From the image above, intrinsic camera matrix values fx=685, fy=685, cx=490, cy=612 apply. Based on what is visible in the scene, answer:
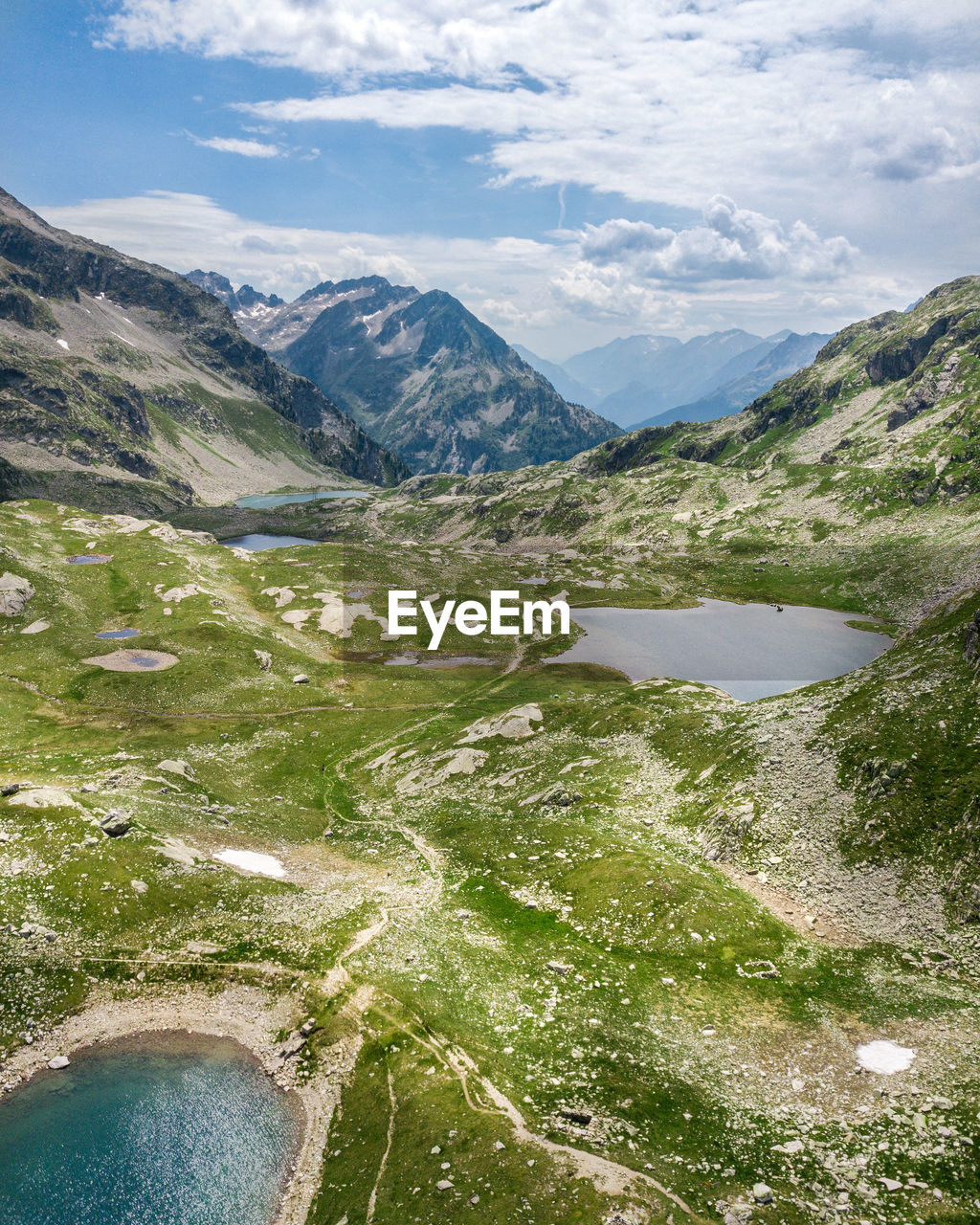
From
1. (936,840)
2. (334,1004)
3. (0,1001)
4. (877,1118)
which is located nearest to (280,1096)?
(334,1004)

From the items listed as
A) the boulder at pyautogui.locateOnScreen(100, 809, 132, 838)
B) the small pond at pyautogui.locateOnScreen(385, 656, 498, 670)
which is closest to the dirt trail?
the boulder at pyautogui.locateOnScreen(100, 809, 132, 838)

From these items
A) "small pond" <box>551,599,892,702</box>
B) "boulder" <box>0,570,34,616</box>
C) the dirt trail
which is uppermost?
"boulder" <box>0,570,34,616</box>

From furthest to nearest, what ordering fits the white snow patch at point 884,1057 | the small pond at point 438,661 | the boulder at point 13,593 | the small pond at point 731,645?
the small pond at point 438,661
the small pond at point 731,645
the boulder at point 13,593
the white snow patch at point 884,1057

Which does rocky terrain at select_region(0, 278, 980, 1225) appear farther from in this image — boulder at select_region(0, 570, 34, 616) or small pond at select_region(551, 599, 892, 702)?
boulder at select_region(0, 570, 34, 616)

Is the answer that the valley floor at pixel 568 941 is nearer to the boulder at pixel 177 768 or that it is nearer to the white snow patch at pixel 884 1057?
the boulder at pixel 177 768

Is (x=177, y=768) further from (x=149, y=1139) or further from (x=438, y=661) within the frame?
(x=438, y=661)

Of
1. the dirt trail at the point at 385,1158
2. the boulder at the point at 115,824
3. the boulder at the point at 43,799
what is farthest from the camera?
the boulder at the point at 43,799

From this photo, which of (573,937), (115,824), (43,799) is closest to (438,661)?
(115,824)

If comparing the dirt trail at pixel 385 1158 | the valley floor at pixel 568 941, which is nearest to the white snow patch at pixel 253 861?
the valley floor at pixel 568 941
